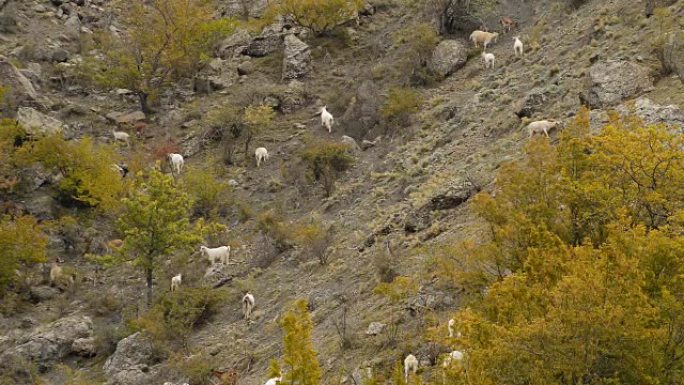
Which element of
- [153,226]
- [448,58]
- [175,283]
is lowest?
[175,283]

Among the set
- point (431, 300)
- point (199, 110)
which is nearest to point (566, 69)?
point (431, 300)

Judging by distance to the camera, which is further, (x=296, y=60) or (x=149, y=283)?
(x=296, y=60)

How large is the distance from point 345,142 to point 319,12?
39.5 feet

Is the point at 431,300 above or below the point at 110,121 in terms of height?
above

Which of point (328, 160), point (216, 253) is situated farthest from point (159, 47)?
point (216, 253)

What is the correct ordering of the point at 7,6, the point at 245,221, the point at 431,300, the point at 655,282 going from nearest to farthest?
the point at 655,282, the point at 431,300, the point at 245,221, the point at 7,6

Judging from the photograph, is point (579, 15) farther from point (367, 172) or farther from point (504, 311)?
point (504, 311)

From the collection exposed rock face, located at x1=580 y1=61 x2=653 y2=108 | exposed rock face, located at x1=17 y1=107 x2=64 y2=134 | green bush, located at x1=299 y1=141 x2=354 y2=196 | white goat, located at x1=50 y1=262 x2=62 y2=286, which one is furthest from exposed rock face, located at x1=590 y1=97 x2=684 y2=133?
exposed rock face, located at x1=17 y1=107 x2=64 y2=134

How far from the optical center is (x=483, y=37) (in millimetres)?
31266

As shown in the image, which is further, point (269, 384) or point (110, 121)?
point (110, 121)

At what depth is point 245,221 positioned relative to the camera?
2602cm

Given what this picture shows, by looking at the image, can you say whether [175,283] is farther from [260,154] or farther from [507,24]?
[507,24]

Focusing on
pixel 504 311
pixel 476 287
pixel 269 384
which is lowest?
pixel 269 384

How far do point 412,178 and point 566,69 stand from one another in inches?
248
